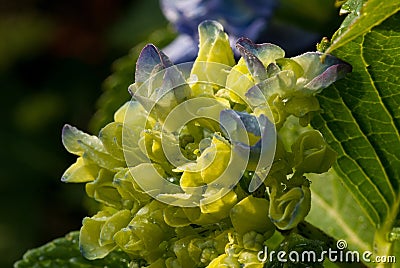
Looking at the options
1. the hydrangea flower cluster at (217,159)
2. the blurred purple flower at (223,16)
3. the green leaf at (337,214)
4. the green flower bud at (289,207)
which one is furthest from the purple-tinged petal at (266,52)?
the blurred purple flower at (223,16)

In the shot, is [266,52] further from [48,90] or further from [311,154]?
[48,90]

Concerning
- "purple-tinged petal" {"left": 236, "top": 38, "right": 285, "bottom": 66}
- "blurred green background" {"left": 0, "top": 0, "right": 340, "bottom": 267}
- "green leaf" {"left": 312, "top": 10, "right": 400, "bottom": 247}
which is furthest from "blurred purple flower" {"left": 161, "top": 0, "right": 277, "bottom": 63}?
"purple-tinged petal" {"left": 236, "top": 38, "right": 285, "bottom": 66}

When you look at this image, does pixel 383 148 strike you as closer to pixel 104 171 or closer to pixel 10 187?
pixel 104 171

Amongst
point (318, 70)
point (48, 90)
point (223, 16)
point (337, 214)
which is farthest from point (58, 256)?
point (48, 90)

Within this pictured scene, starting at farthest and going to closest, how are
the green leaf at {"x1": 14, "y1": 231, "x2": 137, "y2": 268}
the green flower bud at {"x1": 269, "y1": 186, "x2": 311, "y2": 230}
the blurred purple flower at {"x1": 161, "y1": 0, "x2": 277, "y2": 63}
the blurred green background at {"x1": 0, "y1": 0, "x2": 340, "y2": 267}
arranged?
1. the blurred green background at {"x1": 0, "y1": 0, "x2": 340, "y2": 267}
2. the blurred purple flower at {"x1": 161, "y1": 0, "x2": 277, "y2": 63}
3. the green leaf at {"x1": 14, "y1": 231, "x2": 137, "y2": 268}
4. the green flower bud at {"x1": 269, "y1": 186, "x2": 311, "y2": 230}

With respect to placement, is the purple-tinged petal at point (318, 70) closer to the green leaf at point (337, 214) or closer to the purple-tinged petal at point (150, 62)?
the purple-tinged petal at point (150, 62)

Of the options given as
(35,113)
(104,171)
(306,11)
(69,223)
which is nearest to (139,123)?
(104,171)

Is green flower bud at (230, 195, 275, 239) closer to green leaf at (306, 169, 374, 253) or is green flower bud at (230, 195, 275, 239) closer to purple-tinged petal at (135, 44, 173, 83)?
purple-tinged petal at (135, 44, 173, 83)
